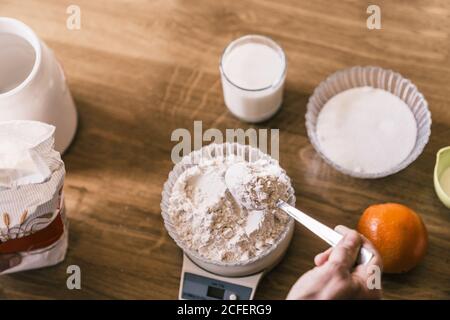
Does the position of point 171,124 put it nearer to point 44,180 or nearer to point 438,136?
point 44,180

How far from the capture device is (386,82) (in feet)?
3.98

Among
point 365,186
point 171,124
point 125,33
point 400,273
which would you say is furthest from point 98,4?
point 400,273

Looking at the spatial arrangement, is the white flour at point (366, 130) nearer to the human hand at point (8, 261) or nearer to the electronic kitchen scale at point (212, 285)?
the electronic kitchen scale at point (212, 285)

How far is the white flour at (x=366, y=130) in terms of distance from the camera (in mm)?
1149

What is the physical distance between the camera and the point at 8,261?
1.10m

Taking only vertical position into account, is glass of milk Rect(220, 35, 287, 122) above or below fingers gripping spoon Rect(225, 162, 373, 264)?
above

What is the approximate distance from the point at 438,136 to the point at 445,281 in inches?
10.1

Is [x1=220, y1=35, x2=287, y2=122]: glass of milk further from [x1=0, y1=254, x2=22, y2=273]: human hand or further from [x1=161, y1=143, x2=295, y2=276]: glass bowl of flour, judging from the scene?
[x1=0, y1=254, x2=22, y2=273]: human hand

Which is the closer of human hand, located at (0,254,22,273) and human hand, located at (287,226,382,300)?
human hand, located at (287,226,382,300)

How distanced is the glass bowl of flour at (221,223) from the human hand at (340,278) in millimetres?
126

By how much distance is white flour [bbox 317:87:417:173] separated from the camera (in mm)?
1149

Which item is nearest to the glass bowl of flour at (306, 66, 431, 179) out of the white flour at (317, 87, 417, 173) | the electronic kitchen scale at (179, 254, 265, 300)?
the white flour at (317, 87, 417, 173)

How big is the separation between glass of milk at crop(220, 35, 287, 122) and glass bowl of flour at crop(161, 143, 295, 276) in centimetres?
10

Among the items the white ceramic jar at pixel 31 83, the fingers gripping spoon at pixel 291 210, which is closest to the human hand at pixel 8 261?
the white ceramic jar at pixel 31 83
